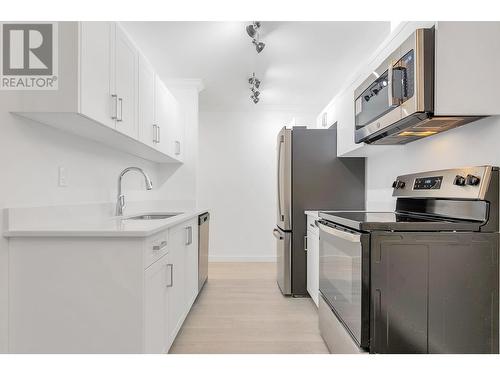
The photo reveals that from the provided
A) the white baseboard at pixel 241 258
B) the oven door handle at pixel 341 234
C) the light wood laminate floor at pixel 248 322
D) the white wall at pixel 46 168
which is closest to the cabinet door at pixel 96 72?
the white wall at pixel 46 168

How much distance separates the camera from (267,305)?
3.12 metres

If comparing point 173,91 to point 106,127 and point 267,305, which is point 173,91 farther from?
point 267,305

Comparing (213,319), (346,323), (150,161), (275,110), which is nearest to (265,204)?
(275,110)

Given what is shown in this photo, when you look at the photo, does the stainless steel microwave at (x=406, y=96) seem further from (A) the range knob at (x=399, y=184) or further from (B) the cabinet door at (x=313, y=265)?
(B) the cabinet door at (x=313, y=265)

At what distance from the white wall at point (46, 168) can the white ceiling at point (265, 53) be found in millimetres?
1042

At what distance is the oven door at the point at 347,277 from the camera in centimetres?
159

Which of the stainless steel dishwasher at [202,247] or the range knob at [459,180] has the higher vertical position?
the range knob at [459,180]

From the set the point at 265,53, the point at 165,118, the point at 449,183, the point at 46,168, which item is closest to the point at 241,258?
the point at 165,118

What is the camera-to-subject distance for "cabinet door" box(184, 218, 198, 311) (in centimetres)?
272

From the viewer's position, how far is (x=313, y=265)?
3055 mm

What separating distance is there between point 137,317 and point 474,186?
168cm

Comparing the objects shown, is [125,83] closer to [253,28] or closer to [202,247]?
[253,28]

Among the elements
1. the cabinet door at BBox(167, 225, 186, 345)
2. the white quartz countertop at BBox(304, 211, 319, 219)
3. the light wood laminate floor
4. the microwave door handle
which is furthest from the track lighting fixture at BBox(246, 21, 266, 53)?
the light wood laminate floor

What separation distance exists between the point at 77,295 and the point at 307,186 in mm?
2316
